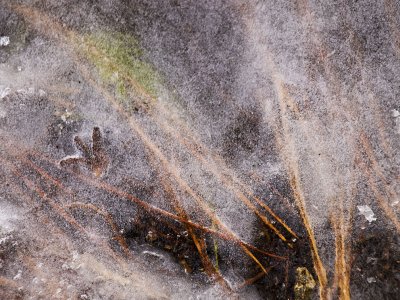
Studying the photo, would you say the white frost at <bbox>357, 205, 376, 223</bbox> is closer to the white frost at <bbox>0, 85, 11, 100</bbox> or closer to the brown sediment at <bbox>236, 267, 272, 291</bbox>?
the brown sediment at <bbox>236, 267, 272, 291</bbox>

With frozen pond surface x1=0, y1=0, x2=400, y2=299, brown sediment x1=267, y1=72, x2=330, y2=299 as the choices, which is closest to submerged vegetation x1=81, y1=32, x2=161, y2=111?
frozen pond surface x1=0, y1=0, x2=400, y2=299

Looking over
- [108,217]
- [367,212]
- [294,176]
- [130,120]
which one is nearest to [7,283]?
[108,217]

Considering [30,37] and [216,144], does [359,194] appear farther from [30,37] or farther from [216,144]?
[30,37]

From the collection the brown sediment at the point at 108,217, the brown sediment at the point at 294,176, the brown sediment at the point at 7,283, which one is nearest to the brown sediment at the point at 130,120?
the brown sediment at the point at 294,176

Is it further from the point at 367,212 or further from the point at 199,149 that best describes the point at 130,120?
the point at 367,212

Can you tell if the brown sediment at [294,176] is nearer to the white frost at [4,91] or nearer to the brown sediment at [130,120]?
the brown sediment at [130,120]

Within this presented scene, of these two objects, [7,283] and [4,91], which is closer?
[4,91]
